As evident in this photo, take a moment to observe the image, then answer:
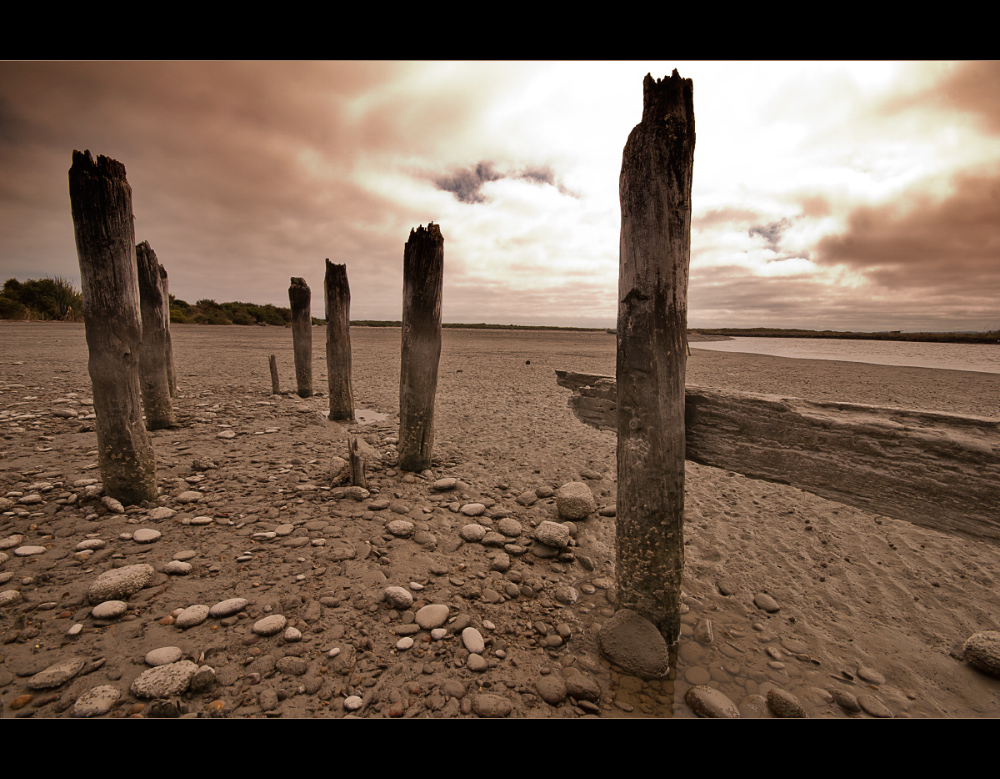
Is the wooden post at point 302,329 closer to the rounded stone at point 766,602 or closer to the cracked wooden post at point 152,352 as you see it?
the cracked wooden post at point 152,352

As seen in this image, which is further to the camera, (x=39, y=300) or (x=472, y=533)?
(x=39, y=300)

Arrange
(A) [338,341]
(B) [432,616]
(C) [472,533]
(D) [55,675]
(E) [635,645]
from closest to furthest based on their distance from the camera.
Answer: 1. (D) [55,675]
2. (E) [635,645]
3. (B) [432,616]
4. (C) [472,533]
5. (A) [338,341]

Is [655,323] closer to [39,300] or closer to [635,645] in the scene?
[635,645]

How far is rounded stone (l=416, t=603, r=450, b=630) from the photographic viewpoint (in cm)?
299

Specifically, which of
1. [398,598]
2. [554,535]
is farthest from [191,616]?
[554,535]

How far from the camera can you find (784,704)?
2.47 meters

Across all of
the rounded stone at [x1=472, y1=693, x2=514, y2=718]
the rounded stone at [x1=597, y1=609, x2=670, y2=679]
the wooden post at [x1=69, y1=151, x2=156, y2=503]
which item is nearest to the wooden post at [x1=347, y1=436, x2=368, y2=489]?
the wooden post at [x1=69, y1=151, x2=156, y2=503]

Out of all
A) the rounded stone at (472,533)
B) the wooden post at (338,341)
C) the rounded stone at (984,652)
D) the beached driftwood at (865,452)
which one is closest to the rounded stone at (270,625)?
the rounded stone at (472,533)

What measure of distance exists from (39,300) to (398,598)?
51.1 m

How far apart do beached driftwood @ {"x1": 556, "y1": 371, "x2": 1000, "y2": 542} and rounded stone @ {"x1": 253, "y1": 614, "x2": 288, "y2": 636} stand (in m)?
3.15

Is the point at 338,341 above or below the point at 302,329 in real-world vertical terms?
below

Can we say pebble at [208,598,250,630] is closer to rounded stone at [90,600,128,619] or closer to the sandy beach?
the sandy beach

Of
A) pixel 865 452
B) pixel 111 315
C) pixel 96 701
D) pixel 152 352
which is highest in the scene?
pixel 111 315

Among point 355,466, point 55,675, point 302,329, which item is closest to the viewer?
point 55,675
